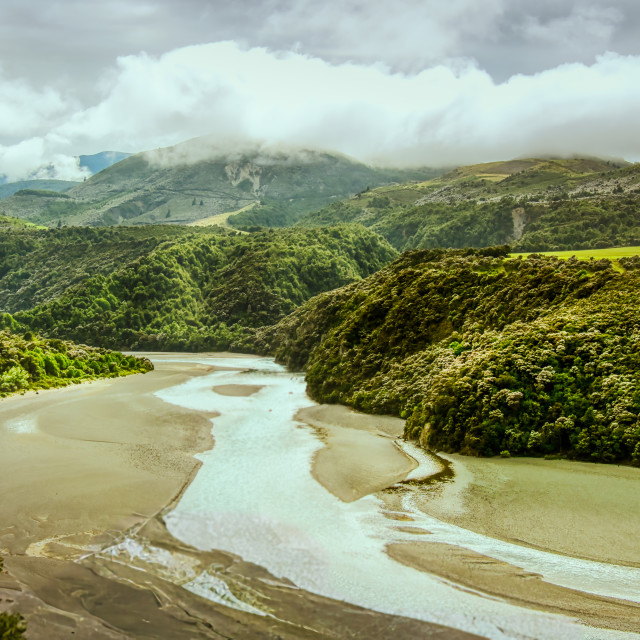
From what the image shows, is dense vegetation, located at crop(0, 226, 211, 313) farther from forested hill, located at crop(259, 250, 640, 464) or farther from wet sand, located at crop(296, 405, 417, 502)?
wet sand, located at crop(296, 405, 417, 502)

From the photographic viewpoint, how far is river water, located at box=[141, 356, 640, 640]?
11.1 meters

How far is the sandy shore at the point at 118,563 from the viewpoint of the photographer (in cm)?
1055

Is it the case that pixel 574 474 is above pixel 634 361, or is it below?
below

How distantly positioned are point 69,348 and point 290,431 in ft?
121

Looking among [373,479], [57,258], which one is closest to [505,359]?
[373,479]

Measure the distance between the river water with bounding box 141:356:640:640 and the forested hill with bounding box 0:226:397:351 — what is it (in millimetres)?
76457

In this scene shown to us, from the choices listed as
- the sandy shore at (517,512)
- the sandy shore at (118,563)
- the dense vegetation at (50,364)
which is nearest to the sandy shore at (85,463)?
the sandy shore at (118,563)

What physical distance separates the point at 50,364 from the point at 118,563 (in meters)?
38.4

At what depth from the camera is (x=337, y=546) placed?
14.2 m

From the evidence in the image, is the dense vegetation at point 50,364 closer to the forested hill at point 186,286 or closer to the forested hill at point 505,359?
the forested hill at point 505,359

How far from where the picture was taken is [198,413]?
3378 centimetres

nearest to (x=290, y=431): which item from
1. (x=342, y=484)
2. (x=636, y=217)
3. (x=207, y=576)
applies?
(x=342, y=484)

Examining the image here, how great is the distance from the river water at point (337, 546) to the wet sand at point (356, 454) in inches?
26.0

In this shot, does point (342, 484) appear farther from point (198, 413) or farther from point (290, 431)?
point (198, 413)
